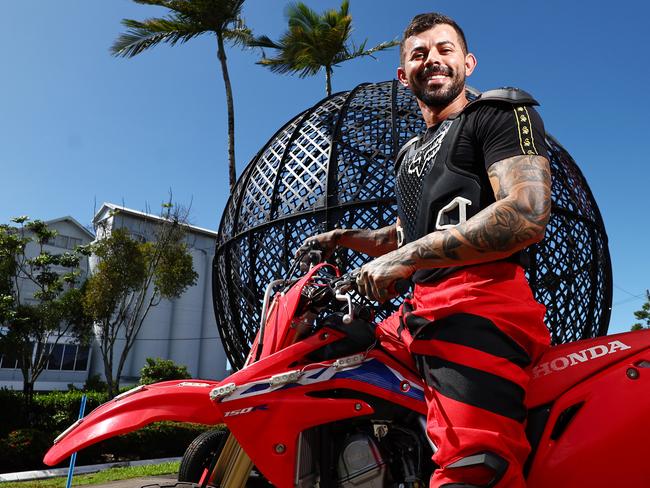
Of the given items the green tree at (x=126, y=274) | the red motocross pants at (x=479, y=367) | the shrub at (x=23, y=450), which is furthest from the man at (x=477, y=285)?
the green tree at (x=126, y=274)

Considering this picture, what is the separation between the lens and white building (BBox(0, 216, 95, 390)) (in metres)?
26.8

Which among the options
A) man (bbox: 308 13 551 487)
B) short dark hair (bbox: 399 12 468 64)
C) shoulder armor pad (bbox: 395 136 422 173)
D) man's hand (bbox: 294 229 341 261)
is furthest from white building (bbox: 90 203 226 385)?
man (bbox: 308 13 551 487)

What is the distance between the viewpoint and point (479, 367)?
58.7 inches

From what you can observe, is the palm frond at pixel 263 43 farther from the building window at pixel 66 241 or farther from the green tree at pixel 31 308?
the building window at pixel 66 241

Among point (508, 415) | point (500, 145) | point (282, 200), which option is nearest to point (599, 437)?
point (508, 415)

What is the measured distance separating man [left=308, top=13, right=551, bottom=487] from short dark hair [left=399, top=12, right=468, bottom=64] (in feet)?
1.39

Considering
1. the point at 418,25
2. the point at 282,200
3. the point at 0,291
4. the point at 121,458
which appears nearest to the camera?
the point at 418,25

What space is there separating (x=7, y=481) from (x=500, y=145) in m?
6.82

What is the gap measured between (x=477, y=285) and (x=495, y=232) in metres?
0.19

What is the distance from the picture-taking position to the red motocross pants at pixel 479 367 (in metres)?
1.45

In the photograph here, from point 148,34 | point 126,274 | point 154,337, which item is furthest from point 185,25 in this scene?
point 154,337

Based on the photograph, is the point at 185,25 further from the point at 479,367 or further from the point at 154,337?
the point at 154,337

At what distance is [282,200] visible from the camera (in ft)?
14.6

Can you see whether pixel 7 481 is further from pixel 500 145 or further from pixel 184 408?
pixel 500 145
